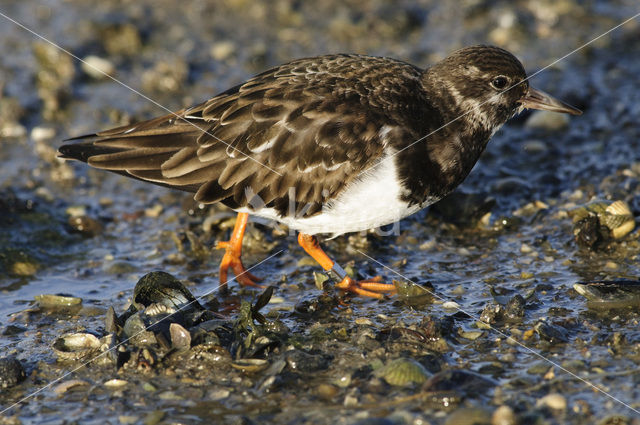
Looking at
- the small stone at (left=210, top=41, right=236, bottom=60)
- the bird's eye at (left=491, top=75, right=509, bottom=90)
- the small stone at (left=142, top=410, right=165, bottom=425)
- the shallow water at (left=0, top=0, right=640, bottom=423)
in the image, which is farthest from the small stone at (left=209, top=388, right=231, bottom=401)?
the small stone at (left=210, top=41, right=236, bottom=60)

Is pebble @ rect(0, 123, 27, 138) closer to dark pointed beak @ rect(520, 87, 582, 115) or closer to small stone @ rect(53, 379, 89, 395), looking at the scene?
small stone @ rect(53, 379, 89, 395)

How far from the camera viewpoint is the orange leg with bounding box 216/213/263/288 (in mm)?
5332

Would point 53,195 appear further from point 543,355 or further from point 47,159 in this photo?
point 543,355

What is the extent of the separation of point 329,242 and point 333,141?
1317mm

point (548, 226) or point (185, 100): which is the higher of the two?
point (185, 100)

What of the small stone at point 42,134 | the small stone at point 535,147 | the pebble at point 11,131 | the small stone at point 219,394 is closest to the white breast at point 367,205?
the small stone at point 219,394

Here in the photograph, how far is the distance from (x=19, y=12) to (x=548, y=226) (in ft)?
22.7

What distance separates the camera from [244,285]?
534cm

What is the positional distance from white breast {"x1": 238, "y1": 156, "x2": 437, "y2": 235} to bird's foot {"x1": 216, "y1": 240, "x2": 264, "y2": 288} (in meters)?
0.66

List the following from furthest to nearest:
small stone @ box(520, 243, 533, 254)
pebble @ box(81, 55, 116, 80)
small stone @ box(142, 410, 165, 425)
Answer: pebble @ box(81, 55, 116, 80) → small stone @ box(520, 243, 533, 254) → small stone @ box(142, 410, 165, 425)

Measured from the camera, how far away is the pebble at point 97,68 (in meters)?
8.09

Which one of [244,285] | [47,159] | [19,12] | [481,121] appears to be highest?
[19,12]

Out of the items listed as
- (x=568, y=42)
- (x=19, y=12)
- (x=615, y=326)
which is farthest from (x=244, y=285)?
(x=19, y=12)

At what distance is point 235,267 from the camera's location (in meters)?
5.37
